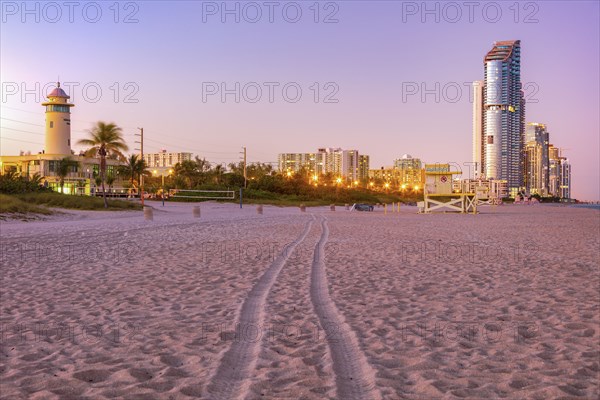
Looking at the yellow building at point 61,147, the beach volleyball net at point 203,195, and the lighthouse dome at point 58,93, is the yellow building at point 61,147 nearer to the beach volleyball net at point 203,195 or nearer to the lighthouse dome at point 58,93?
the lighthouse dome at point 58,93

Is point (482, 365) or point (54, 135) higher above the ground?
point (54, 135)

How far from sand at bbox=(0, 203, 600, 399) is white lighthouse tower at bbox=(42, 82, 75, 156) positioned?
7730cm

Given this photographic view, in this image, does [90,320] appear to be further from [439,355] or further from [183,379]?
[439,355]

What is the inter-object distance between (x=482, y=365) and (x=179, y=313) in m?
3.66

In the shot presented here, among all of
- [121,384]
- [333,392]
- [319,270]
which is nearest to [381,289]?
[319,270]

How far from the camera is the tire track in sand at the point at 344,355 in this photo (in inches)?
158

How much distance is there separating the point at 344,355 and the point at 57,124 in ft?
286

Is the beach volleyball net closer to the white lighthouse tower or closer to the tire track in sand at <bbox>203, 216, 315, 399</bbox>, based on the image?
the white lighthouse tower

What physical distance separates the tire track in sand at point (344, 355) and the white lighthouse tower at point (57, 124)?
273ft

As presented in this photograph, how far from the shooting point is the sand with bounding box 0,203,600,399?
416cm

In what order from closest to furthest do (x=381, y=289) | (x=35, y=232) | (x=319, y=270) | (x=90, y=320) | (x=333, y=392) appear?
(x=333, y=392) → (x=90, y=320) → (x=381, y=289) → (x=319, y=270) → (x=35, y=232)

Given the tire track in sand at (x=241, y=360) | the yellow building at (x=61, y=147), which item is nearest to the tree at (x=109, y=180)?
the yellow building at (x=61, y=147)

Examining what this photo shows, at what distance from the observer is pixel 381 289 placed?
798 cm

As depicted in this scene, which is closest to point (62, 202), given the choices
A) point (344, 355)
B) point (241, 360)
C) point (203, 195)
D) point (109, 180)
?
point (203, 195)
